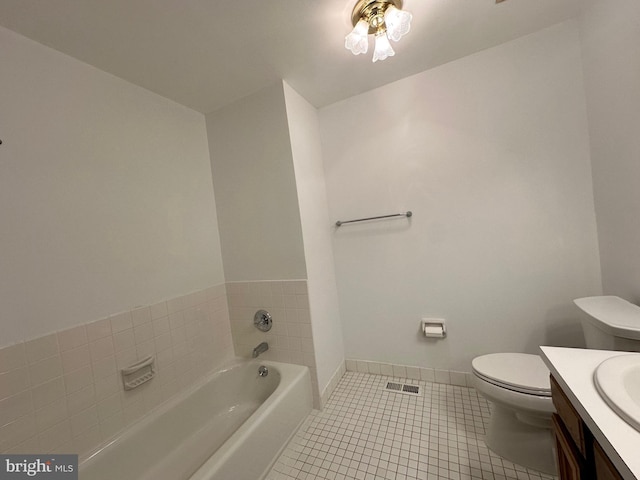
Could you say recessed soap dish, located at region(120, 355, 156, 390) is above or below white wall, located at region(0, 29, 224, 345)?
below

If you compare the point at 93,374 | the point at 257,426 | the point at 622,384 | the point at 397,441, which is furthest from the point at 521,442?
the point at 93,374

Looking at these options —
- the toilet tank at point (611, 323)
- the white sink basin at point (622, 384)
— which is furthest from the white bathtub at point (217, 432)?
the toilet tank at point (611, 323)

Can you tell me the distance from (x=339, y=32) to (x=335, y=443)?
2.26 metres

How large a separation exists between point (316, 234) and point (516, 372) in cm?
137

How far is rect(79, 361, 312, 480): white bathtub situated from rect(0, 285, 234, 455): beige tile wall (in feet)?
0.30

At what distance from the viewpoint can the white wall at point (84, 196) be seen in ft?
3.37

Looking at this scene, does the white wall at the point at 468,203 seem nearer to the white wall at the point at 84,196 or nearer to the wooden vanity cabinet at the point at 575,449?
the wooden vanity cabinet at the point at 575,449

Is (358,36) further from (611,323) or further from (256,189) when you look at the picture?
(611,323)

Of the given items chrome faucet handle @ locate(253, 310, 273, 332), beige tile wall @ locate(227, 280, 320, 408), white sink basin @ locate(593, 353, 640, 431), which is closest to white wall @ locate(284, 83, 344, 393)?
beige tile wall @ locate(227, 280, 320, 408)

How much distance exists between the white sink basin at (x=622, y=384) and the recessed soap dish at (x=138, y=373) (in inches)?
73.5

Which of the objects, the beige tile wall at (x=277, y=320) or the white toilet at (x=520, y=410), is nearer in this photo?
the white toilet at (x=520, y=410)

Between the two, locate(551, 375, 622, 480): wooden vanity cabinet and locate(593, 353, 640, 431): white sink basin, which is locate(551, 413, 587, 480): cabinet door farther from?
locate(593, 353, 640, 431): white sink basin

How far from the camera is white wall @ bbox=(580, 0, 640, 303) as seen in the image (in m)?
1.06

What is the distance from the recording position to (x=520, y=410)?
1.12m
